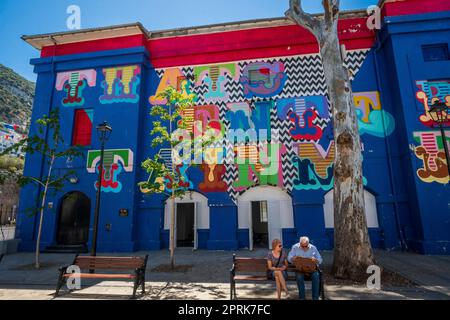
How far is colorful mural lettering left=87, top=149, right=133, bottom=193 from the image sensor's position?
523 inches

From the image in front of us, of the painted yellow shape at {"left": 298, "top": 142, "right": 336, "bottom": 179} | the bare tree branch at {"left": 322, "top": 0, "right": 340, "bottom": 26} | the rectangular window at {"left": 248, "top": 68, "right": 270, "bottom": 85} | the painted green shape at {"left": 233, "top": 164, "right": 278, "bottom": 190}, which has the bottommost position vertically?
the painted green shape at {"left": 233, "top": 164, "right": 278, "bottom": 190}

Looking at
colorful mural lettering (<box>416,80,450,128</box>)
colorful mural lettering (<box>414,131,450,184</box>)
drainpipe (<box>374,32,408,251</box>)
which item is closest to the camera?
colorful mural lettering (<box>414,131,450,184</box>)

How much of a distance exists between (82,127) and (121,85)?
3.30 meters

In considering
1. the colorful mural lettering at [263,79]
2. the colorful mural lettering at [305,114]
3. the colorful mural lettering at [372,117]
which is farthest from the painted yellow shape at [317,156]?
the colorful mural lettering at [263,79]

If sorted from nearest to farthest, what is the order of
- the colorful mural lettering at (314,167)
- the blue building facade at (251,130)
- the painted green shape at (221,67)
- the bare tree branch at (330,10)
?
the bare tree branch at (330,10) → the blue building facade at (251,130) → the colorful mural lettering at (314,167) → the painted green shape at (221,67)

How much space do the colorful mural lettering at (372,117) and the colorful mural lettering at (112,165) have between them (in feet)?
39.4

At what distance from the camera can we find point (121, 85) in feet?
47.1

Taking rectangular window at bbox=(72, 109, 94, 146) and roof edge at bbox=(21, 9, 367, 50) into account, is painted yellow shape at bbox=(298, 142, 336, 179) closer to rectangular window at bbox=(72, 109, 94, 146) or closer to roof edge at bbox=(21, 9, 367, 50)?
roof edge at bbox=(21, 9, 367, 50)

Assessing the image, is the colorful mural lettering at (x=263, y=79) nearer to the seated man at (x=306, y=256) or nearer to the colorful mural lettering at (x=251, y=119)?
the colorful mural lettering at (x=251, y=119)

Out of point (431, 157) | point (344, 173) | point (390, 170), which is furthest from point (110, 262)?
point (431, 157)

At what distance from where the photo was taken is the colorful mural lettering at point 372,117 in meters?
12.6

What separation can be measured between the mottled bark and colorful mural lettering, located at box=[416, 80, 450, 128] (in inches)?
238

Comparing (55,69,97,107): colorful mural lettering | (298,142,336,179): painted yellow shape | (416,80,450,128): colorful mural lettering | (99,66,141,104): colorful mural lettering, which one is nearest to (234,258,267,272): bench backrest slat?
(298,142,336,179): painted yellow shape
